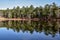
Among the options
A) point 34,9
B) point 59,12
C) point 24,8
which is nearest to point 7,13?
point 24,8

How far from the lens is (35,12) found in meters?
69.2

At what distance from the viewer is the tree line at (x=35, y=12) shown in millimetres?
62500

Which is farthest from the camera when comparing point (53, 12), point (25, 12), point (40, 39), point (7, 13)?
point (7, 13)

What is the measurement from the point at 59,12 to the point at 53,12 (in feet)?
6.30

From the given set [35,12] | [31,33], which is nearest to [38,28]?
[31,33]

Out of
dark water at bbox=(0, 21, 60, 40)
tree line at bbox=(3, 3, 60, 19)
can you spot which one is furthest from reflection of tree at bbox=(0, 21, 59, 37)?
tree line at bbox=(3, 3, 60, 19)

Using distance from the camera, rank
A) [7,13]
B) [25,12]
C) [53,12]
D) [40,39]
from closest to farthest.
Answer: [40,39]
[53,12]
[25,12]
[7,13]

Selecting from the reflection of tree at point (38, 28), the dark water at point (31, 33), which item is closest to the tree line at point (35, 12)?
the reflection of tree at point (38, 28)

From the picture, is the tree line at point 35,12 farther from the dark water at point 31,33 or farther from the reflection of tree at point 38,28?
the dark water at point 31,33

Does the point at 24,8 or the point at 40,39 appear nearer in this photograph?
the point at 40,39

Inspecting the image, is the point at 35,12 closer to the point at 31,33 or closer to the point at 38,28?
the point at 38,28

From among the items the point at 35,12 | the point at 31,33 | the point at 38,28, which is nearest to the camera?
the point at 31,33

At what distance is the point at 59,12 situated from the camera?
6116cm

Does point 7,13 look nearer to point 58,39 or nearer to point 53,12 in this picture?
point 53,12
